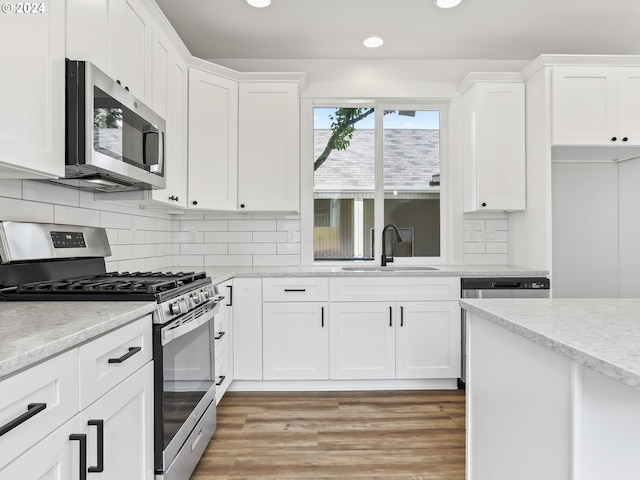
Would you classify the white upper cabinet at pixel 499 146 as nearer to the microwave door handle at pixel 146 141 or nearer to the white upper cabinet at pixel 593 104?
the white upper cabinet at pixel 593 104

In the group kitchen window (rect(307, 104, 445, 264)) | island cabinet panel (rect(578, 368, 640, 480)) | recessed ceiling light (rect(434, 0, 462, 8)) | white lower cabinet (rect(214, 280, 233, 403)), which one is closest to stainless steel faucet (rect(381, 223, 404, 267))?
kitchen window (rect(307, 104, 445, 264))

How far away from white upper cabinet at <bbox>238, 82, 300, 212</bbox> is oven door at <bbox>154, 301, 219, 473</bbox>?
1301mm

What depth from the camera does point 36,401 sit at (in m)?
0.89

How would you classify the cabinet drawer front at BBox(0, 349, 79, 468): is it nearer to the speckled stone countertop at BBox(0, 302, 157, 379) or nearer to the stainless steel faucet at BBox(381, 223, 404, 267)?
the speckled stone countertop at BBox(0, 302, 157, 379)

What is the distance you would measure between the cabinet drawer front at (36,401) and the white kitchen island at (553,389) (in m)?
1.13

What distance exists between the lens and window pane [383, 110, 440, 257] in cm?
376

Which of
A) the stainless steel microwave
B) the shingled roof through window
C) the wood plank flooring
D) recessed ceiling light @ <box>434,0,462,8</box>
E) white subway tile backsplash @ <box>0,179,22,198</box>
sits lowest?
the wood plank flooring

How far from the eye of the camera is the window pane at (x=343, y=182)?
12.2 ft

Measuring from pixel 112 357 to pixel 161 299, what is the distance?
348mm

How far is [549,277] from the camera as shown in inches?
119

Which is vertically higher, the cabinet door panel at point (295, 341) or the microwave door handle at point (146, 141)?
the microwave door handle at point (146, 141)

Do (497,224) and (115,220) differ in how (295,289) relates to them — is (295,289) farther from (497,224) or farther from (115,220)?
(497,224)

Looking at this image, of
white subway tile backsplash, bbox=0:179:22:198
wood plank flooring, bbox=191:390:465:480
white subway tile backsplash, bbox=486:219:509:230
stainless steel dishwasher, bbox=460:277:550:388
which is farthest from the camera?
white subway tile backsplash, bbox=486:219:509:230

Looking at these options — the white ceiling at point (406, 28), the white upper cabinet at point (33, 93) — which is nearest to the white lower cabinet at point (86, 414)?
the white upper cabinet at point (33, 93)
